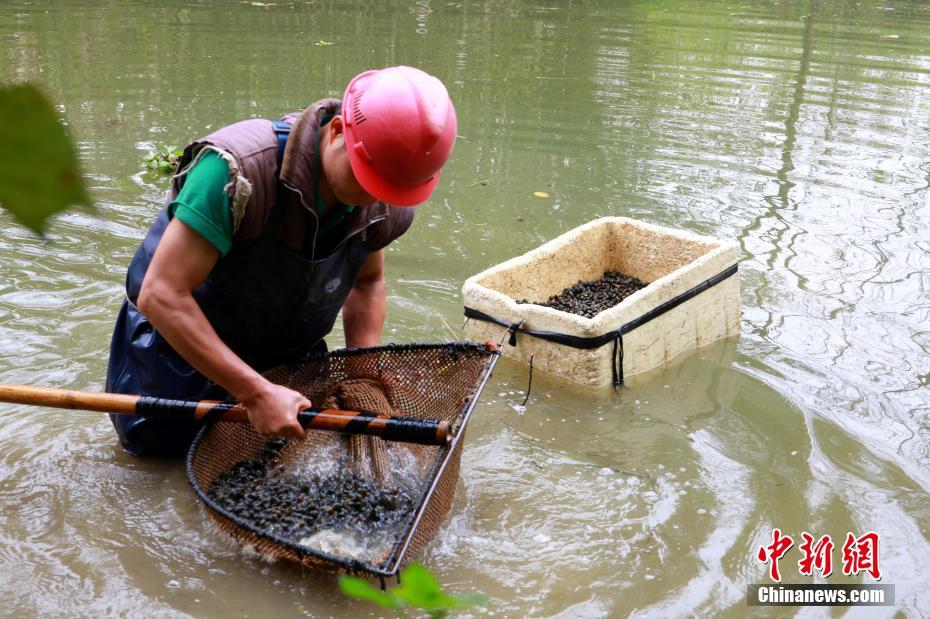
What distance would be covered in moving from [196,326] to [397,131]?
2.79 ft

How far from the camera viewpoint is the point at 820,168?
7117 millimetres

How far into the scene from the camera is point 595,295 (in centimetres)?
487

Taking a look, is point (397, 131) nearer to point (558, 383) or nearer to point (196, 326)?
point (196, 326)

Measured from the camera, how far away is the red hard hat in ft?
8.84

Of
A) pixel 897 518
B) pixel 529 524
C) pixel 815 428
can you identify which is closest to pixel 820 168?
pixel 815 428

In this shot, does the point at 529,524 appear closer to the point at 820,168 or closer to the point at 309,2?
the point at 820,168

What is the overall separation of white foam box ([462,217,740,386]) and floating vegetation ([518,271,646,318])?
4 centimetres

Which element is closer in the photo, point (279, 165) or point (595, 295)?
point (279, 165)

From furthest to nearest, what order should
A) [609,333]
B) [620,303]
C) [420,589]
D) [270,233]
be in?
[620,303], [609,333], [270,233], [420,589]

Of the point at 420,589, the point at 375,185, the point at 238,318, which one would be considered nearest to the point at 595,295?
the point at 238,318
